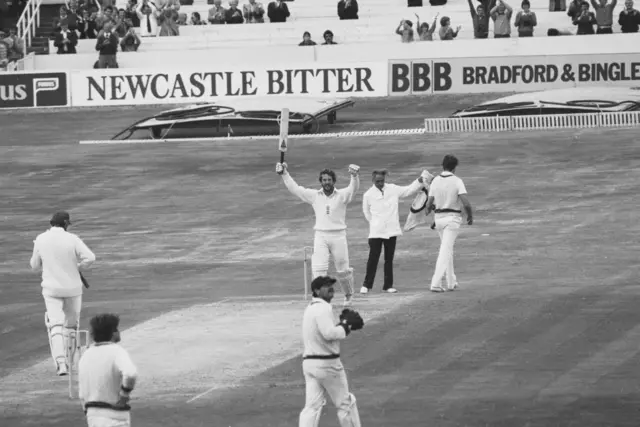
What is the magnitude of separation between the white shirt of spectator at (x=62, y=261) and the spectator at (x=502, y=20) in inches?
1326

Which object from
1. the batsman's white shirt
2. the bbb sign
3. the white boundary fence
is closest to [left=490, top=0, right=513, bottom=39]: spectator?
the white boundary fence

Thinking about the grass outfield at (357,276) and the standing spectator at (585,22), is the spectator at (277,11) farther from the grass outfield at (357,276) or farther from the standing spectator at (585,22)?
the standing spectator at (585,22)

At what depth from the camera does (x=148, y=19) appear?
5603cm

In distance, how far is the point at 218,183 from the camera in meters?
36.7

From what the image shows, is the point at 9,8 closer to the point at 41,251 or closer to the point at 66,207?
the point at 66,207

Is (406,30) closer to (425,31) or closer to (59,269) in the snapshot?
(425,31)

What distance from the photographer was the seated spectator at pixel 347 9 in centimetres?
5466

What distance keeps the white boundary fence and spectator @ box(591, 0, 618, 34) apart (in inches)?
411

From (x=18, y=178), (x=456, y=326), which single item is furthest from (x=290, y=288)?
(x=18, y=178)

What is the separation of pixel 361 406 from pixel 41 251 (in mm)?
4595

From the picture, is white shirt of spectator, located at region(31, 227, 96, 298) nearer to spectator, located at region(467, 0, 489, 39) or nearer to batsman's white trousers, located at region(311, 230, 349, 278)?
batsman's white trousers, located at region(311, 230, 349, 278)

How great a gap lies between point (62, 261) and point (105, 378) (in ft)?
19.2

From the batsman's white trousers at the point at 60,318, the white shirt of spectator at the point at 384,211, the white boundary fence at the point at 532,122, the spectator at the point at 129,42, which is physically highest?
the spectator at the point at 129,42

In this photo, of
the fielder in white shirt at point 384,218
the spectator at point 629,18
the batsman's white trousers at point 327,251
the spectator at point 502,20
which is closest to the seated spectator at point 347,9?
the spectator at point 502,20
